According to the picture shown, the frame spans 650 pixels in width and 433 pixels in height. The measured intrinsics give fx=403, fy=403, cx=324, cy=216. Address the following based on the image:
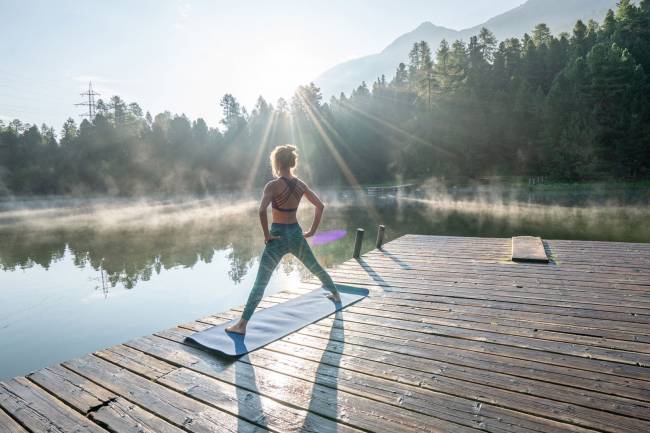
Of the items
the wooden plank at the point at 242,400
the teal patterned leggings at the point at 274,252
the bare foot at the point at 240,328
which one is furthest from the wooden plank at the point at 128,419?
the teal patterned leggings at the point at 274,252

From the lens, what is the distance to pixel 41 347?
6484mm

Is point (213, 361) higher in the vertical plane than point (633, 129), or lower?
lower

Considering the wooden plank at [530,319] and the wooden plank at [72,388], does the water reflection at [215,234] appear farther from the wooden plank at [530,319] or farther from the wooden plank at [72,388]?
the wooden plank at [72,388]

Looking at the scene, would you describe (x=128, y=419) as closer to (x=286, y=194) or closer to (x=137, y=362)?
(x=137, y=362)

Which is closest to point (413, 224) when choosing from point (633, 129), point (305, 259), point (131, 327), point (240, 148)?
point (131, 327)

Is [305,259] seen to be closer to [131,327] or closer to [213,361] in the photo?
[213,361]

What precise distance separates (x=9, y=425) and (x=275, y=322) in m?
2.21

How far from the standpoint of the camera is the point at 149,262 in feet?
39.6

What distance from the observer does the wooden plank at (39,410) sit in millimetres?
2480

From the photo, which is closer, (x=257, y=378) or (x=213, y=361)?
(x=257, y=378)

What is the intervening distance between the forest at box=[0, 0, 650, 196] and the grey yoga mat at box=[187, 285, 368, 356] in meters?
40.4

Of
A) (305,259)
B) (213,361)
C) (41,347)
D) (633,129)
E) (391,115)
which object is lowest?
(41,347)

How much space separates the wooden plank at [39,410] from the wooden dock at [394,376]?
0.01 metres

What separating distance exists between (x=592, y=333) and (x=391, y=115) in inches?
2300
